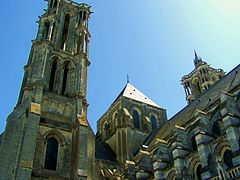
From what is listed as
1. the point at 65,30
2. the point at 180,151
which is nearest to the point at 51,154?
the point at 180,151

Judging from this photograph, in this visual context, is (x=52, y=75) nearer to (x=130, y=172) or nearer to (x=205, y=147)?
(x=130, y=172)

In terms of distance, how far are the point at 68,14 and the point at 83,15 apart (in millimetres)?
1556

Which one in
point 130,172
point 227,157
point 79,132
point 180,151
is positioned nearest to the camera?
point 227,157

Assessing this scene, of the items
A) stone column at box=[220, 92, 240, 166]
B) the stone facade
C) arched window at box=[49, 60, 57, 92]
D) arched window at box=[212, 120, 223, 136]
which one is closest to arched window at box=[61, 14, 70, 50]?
arched window at box=[49, 60, 57, 92]

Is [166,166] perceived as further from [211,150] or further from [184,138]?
[211,150]

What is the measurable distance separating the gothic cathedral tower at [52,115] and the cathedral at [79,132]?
6cm

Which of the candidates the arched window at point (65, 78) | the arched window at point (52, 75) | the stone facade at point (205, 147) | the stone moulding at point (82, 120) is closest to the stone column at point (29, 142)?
the arched window at point (52, 75)

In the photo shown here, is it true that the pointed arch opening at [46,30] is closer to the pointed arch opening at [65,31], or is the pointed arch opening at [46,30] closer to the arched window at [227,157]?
the pointed arch opening at [65,31]

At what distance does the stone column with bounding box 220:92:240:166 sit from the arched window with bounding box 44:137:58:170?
443 inches

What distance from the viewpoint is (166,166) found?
875 inches

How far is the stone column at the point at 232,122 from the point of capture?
1642 cm

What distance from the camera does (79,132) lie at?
69.5 ft

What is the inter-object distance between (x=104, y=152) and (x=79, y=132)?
391 inches

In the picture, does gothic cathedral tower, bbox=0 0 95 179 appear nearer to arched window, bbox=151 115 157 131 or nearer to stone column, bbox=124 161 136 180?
stone column, bbox=124 161 136 180
